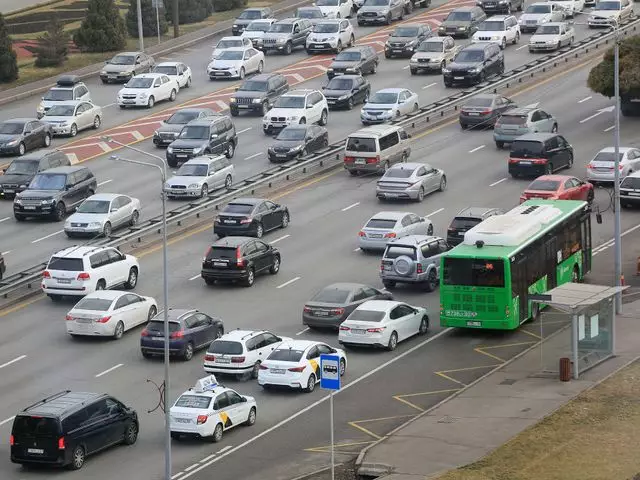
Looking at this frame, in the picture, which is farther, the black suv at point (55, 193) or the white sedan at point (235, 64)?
the white sedan at point (235, 64)

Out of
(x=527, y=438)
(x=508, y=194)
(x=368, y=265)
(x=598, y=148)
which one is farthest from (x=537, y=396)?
(x=598, y=148)

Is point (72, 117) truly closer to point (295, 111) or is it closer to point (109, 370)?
point (295, 111)

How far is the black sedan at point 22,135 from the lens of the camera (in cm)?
8125

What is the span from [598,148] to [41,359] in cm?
3447

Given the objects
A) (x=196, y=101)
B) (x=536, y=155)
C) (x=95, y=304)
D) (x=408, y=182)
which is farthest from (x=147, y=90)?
(x=95, y=304)

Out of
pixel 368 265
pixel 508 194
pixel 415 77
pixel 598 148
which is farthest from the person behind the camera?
pixel 415 77

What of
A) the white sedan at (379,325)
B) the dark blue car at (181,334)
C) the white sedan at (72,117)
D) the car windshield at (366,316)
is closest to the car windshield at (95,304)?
the dark blue car at (181,334)

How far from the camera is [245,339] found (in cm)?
5256

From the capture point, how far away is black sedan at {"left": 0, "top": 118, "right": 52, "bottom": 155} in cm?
8125

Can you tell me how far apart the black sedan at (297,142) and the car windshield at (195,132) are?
10.2 feet

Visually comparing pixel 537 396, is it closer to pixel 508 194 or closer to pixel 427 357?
pixel 427 357

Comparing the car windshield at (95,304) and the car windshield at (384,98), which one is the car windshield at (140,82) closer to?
the car windshield at (384,98)

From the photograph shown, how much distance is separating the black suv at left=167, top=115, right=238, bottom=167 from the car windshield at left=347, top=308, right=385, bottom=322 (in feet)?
82.7

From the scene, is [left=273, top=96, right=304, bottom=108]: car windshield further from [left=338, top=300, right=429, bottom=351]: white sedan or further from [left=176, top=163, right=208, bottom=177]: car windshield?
[left=338, top=300, right=429, bottom=351]: white sedan
